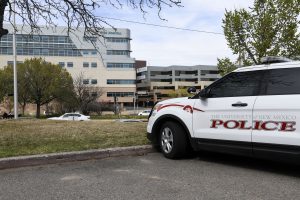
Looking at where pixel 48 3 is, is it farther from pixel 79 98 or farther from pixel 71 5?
pixel 79 98

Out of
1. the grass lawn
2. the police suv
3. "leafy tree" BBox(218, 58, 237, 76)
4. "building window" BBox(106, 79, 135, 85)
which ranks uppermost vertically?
"building window" BBox(106, 79, 135, 85)

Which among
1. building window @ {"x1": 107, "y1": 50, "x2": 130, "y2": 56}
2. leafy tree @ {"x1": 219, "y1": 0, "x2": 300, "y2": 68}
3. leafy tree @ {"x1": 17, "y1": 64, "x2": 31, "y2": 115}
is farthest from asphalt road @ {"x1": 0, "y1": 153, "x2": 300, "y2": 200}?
building window @ {"x1": 107, "y1": 50, "x2": 130, "y2": 56}

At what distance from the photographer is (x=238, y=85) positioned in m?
6.27

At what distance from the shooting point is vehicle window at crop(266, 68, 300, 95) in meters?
5.52

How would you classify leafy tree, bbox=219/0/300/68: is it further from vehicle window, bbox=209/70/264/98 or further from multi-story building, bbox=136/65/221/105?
multi-story building, bbox=136/65/221/105

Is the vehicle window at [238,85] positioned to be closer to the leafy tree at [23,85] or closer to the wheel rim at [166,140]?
the wheel rim at [166,140]

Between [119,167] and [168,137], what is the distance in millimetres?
1198

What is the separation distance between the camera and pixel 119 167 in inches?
252

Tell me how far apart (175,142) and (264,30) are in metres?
13.0

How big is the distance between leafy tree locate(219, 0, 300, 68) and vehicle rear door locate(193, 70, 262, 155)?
12.4 meters

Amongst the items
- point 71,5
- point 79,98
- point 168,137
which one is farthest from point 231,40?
point 79,98

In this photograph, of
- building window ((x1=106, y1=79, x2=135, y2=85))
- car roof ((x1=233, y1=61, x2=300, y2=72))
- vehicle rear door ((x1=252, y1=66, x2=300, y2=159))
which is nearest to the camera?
vehicle rear door ((x1=252, y1=66, x2=300, y2=159))

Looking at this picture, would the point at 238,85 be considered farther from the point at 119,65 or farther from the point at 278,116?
the point at 119,65

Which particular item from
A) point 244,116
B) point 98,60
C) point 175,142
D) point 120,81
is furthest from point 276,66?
point 120,81
